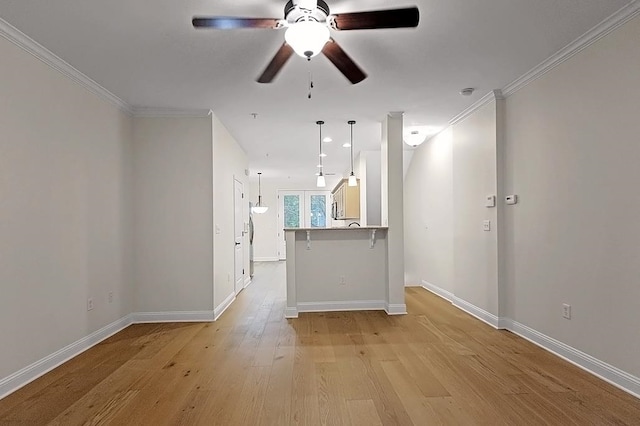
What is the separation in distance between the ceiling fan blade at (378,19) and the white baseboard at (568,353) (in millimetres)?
2742

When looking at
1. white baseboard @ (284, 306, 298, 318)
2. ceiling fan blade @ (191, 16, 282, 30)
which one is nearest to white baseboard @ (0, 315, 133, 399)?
white baseboard @ (284, 306, 298, 318)

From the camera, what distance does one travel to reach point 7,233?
259 cm

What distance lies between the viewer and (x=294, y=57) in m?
3.11

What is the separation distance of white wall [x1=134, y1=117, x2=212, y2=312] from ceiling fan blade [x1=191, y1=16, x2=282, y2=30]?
2659mm

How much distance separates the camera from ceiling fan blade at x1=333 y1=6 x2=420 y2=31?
1963 millimetres

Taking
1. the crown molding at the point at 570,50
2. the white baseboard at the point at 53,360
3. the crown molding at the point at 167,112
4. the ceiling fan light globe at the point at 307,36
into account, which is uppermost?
the crown molding at the point at 570,50

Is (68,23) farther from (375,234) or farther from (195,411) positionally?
(375,234)

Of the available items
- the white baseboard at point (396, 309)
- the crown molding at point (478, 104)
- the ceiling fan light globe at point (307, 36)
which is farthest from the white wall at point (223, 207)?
the crown molding at point (478, 104)

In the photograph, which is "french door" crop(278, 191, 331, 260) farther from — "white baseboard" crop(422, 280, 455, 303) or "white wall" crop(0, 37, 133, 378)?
"white wall" crop(0, 37, 133, 378)

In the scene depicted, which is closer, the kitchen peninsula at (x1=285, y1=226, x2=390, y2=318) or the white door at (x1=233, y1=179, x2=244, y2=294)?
the kitchen peninsula at (x1=285, y1=226, x2=390, y2=318)

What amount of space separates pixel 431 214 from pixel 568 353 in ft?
10.9

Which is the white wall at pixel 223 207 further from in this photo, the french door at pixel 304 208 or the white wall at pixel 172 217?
the french door at pixel 304 208

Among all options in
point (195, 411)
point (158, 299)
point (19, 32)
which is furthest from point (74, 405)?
point (19, 32)

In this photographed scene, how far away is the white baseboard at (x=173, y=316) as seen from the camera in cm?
446
